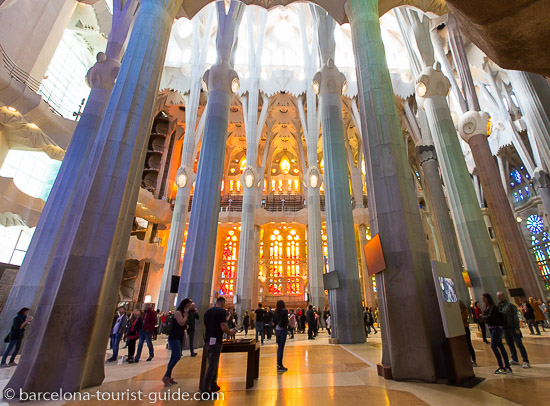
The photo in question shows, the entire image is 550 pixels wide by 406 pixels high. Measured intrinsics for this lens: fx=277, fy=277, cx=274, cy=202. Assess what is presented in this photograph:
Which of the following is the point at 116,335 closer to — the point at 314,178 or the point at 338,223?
the point at 338,223

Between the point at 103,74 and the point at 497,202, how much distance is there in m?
18.5

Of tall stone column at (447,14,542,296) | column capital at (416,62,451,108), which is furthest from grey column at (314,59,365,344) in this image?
tall stone column at (447,14,542,296)

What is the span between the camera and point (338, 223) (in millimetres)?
10164

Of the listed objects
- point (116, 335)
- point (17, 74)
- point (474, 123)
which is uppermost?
point (17, 74)

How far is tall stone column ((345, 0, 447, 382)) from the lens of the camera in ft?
14.3

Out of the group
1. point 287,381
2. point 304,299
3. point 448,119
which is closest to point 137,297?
point 304,299

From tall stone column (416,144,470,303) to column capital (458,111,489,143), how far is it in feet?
18.8

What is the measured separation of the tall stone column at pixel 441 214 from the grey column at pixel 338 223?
718 cm

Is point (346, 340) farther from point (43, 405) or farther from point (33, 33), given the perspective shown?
point (33, 33)

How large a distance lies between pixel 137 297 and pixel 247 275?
1070 cm

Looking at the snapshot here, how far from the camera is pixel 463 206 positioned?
10422 millimetres

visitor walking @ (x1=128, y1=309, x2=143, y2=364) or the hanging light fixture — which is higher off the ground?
the hanging light fixture

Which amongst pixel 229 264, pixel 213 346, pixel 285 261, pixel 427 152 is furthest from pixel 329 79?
pixel 229 264

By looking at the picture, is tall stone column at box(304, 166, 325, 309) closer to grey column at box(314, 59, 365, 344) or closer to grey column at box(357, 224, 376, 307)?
grey column at box(314, 59, 365, 344)
